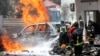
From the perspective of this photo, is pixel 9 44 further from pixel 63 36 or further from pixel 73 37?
pixel 73 37

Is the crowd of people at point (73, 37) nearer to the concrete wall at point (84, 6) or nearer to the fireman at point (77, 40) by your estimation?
the fireman at point (77, 40)

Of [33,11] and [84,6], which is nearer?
[84,6]

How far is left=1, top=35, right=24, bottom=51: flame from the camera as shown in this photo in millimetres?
19650

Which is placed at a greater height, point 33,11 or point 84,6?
point 84,6

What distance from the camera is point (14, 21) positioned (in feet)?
147

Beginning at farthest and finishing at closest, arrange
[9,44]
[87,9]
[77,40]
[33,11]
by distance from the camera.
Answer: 1. [33,11]
2. [87,9]
3. [9,44]
4. [77,40]

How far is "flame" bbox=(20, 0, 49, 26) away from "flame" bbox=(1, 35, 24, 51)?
4.52 m

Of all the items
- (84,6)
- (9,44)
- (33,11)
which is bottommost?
(9,44)

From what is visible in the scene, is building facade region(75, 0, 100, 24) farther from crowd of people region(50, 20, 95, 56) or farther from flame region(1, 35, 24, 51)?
flame region(1, 35, 24, 51)

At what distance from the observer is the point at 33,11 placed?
93.6ft

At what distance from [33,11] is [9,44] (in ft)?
→ 28.7

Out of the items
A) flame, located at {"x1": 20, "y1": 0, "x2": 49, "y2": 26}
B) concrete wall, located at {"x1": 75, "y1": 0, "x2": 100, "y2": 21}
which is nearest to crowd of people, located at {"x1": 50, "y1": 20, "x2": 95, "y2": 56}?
concrete wall, located at {"x1": 75, "y1": 0, "x2": 100, "y2": 21}

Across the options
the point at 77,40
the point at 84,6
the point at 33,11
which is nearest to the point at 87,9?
the point at 84,6

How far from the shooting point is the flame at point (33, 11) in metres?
25.3
